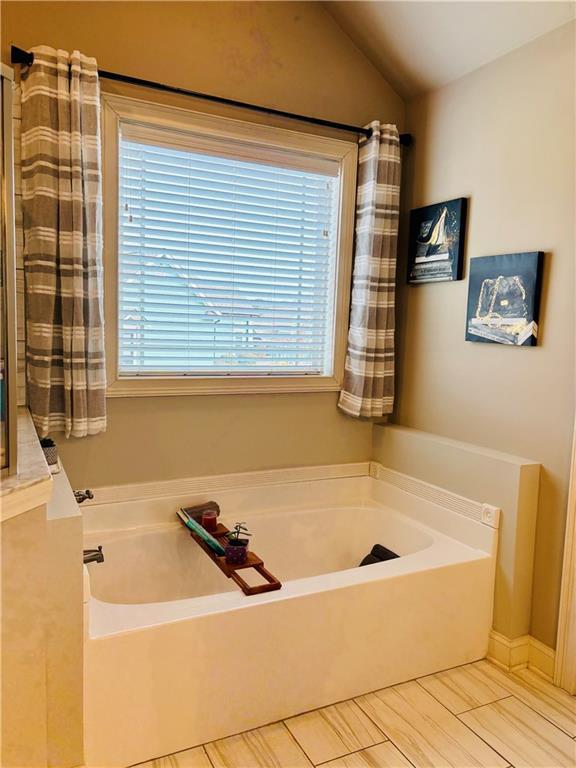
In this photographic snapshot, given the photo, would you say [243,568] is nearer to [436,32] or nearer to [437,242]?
[437,242]

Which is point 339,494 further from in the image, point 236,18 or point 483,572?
point 236,18

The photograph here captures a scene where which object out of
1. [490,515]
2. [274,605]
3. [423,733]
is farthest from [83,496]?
[490,515]

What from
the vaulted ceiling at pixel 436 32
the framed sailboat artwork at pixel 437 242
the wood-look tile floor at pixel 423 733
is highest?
the vaulted ceiling at pixel 436 32

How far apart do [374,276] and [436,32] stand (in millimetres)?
1126

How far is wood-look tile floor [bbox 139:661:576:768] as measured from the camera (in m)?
1.78

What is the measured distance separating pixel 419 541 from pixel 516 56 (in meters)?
2.20

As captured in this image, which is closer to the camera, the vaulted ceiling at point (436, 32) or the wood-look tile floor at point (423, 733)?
the wood-look tile floor at point (423, 733)

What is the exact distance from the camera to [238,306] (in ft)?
9.13

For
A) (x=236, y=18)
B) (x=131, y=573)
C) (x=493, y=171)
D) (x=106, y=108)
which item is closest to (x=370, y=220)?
(x=493, y=171)

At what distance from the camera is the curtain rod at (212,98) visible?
7.07 feet

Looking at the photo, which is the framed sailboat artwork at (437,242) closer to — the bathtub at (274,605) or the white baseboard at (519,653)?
the bathtub at (274,605)

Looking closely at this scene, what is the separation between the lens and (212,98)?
253 cm

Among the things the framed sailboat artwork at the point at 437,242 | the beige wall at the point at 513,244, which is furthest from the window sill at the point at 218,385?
the framed sailboat artwork at the point at 437,242

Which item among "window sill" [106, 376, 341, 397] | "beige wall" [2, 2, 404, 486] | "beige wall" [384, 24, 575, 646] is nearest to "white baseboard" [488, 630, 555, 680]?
"beige wall" [384, 24, 575, 646]
